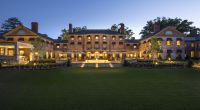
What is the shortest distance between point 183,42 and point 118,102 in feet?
200

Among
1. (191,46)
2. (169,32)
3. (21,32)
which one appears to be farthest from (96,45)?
(191,46)

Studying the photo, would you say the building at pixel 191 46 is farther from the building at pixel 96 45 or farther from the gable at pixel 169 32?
the building at pixel 96 45

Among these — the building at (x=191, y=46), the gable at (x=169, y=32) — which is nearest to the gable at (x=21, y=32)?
the gable at (x=169, y=32)

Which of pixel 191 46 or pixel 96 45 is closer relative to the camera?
pixel 191 46

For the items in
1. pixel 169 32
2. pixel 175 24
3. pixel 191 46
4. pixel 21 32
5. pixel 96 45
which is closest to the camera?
pixel 21 32

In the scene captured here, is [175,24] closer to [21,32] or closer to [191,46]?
[191,46]

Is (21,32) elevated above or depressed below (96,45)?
above

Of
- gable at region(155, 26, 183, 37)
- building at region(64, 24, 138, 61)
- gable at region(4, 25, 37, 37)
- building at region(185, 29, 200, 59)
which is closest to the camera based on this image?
gable at region(4, 25, 37, 37)

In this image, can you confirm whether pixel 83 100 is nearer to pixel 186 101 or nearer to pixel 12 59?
pixel 186 101

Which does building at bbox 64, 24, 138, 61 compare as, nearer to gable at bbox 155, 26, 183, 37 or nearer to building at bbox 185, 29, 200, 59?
gable at bbox 155, 26, 183, 37

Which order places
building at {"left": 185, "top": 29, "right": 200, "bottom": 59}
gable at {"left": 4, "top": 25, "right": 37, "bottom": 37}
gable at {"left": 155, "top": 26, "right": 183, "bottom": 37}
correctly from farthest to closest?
building at {"left": 185, "top": 29, "right": 200, "bottom": 59} → gable at {"left": 155, "top": 26, "right": 183, "bottom": 37} → gable at {"left": 4, "top": 25, "right": 37, "bottom": 37}

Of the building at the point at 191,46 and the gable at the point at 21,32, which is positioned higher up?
the gable at the point at 21,32

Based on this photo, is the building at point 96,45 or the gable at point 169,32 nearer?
the gable at point 169,32

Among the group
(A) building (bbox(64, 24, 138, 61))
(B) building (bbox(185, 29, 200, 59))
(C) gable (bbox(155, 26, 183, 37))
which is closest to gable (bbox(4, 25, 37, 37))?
(A) building (bbox(64, 24, 138, 61))
